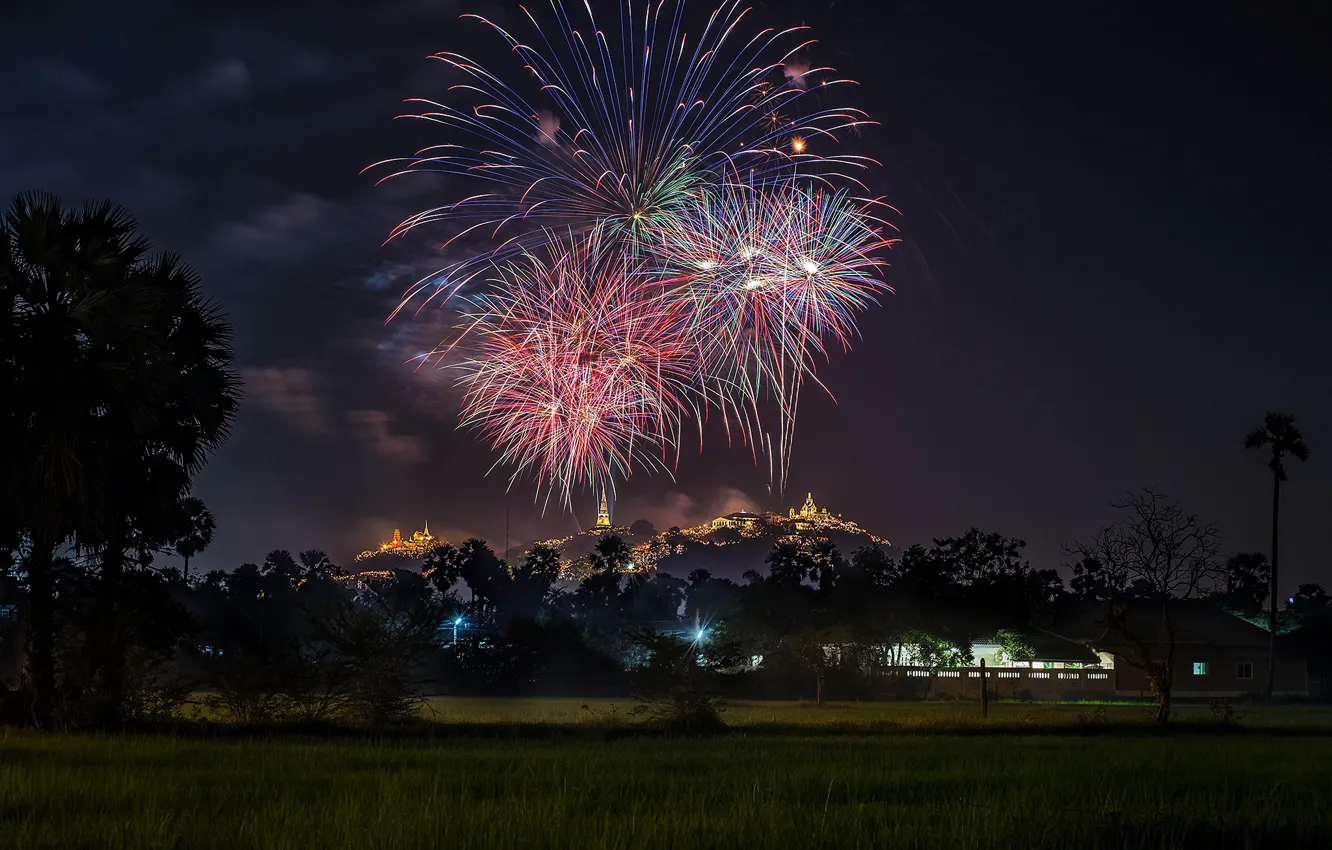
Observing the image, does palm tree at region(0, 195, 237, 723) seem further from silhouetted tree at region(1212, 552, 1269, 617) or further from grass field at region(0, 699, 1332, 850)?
silhouetted tree at region(1212, 552, 1269, 617)

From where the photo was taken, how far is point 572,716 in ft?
109

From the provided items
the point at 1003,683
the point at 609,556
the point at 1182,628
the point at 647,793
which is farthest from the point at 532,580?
the point at 647,793

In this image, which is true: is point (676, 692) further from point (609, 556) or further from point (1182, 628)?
point (609, 556)

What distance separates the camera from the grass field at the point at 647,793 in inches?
381

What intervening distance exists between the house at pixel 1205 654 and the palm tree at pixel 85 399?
55.4 m

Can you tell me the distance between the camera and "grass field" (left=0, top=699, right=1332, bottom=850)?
381 inches

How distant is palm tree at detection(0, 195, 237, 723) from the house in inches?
2181

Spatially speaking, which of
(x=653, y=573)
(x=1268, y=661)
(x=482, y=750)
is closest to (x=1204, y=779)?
(x=482, y=750)

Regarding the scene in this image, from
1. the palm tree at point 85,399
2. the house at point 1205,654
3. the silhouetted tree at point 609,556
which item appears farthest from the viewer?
the silhouetted tree at point 609,556

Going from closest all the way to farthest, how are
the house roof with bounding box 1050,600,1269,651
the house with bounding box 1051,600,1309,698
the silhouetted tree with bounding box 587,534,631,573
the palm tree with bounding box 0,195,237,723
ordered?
1. the palm tree with bounding box 0,195,237,723
2. the house with bounding box 1051,600,1309,698
3. the house roof with bounding box 1050,600,1269,651
4. the silhouetted tree with bounding box 587,534,631,573

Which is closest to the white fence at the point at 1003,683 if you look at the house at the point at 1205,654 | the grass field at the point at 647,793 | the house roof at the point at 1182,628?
the house at the point at 1205,654

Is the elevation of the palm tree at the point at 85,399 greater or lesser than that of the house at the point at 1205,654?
greater

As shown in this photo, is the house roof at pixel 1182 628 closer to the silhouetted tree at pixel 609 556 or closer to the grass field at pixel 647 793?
the silhouetted tree at pixel 609 556

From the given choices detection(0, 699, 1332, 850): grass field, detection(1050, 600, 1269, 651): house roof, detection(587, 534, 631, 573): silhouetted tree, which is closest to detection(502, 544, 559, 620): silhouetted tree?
detection(587, 534, 631, 573): silhouetted tree
